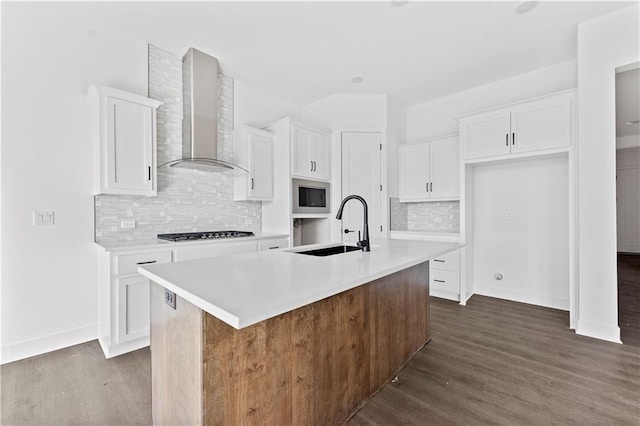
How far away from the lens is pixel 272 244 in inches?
135

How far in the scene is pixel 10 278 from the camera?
2273 mm

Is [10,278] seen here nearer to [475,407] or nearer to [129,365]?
[129,365]

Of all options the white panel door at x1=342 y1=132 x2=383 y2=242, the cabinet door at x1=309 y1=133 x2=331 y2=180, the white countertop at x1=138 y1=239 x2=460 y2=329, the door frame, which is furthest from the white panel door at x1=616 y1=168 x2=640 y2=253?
the white countertop at x1=138 y1=239 x2=460 y2=329

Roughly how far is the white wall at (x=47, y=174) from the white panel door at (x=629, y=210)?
1023cm

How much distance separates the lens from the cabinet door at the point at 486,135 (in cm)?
333

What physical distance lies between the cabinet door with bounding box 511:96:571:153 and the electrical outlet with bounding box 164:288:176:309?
3.66 m

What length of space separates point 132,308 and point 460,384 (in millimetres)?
2559

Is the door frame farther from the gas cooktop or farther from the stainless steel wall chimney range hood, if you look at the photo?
the stainless steel wall chimney range hood

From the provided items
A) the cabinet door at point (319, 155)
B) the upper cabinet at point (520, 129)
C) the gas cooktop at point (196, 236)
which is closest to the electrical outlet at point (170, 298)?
the gas cooktop at point (196, 236)

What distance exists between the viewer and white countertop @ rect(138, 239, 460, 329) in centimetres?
87

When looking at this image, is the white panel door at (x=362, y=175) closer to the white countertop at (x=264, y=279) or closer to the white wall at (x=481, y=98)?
the white wall at (x=481, y=98)

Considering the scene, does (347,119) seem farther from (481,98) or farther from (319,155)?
(481,98)

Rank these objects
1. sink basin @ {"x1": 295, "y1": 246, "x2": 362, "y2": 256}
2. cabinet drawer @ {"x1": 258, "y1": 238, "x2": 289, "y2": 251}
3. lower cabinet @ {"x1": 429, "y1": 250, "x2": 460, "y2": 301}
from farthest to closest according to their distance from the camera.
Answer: lower cabinet @ {"x1": 429, "y1": 250, "x2": 460, "y2": 301} < cabinet drawer @ {"x1": 258, "y1": 238, "x2": 289, "y2": 251} < sink basin @ {"x1": 295, "y1": 246, "x2": 362, "y2": 256}

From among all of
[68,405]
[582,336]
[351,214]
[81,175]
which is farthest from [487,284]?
[81,175]
